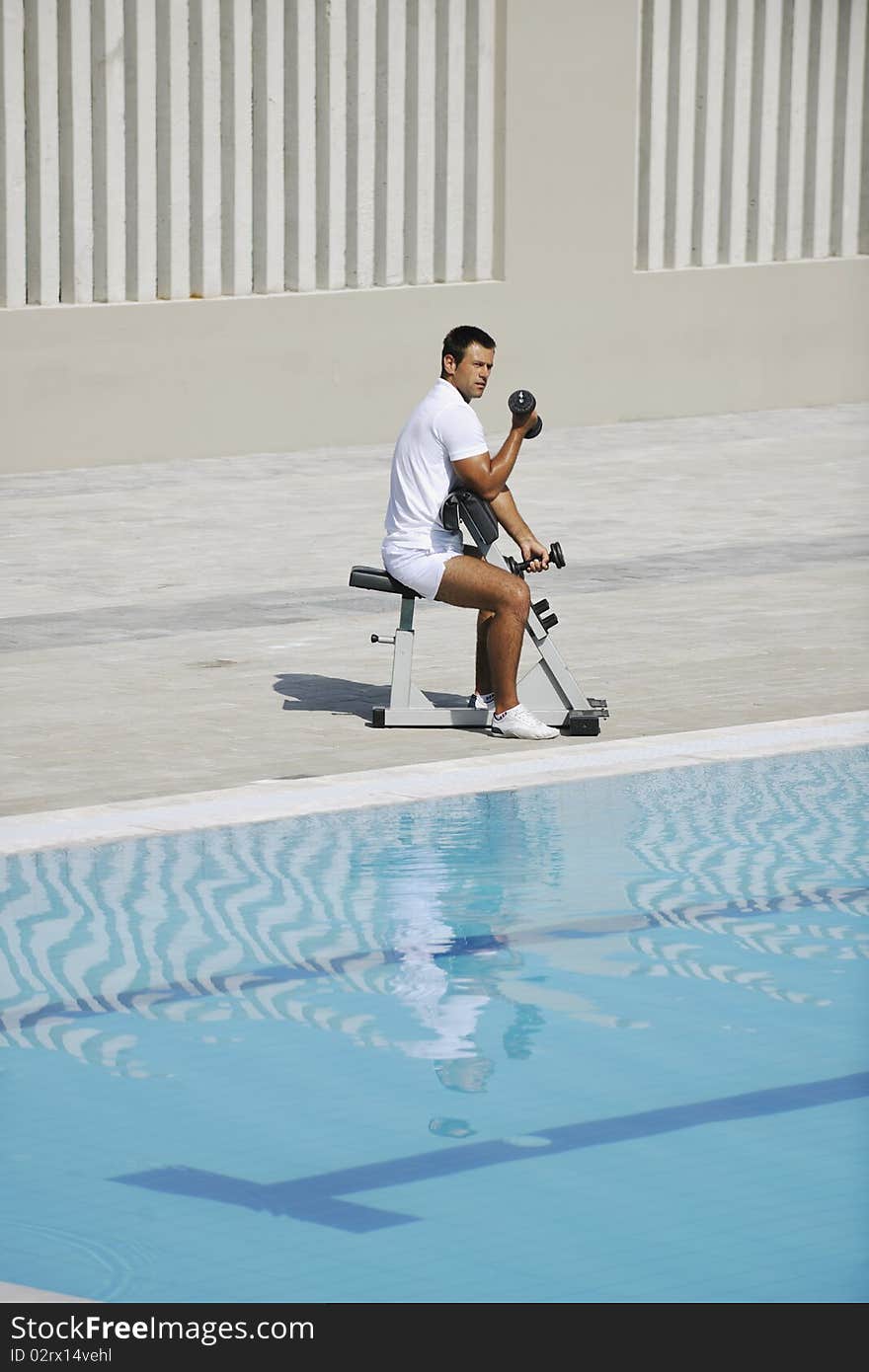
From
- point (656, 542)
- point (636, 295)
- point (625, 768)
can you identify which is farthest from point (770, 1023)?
point (636, 295)

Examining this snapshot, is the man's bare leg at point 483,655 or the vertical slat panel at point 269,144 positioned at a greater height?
the vertical slat panel at point 269,144

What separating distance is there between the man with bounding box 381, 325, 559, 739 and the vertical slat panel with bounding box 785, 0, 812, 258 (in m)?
11.5

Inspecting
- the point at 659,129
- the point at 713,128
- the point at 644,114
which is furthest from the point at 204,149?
the point at 713,128

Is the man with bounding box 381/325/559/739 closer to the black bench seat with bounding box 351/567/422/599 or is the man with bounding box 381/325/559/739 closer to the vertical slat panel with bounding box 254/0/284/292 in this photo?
the black bench seat with bounding box 351/567/422/599

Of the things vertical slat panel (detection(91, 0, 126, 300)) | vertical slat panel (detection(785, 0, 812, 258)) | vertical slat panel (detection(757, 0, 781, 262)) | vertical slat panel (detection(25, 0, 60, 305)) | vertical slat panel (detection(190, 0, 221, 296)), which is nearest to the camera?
vertical slat panel (detection(25, 0, 60, 305))

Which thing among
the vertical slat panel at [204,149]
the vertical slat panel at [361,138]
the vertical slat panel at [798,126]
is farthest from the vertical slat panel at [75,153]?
the vertical slat panel at [798,126]

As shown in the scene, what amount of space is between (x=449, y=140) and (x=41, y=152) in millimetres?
3281

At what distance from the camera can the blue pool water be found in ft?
16.5

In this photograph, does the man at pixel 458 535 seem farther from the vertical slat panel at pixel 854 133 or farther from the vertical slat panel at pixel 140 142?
the vertical slat panel at pixel 854 133

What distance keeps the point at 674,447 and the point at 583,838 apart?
34.2ft

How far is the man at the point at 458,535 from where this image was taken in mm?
9297

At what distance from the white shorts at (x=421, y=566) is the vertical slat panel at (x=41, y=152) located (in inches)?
301

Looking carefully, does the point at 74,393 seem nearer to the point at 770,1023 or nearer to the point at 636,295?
the point at 636,295

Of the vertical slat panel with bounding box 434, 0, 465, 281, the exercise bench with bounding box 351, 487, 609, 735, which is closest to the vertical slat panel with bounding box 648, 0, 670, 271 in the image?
the vertical slat panel with bounding box 434, 0, 465, 281
